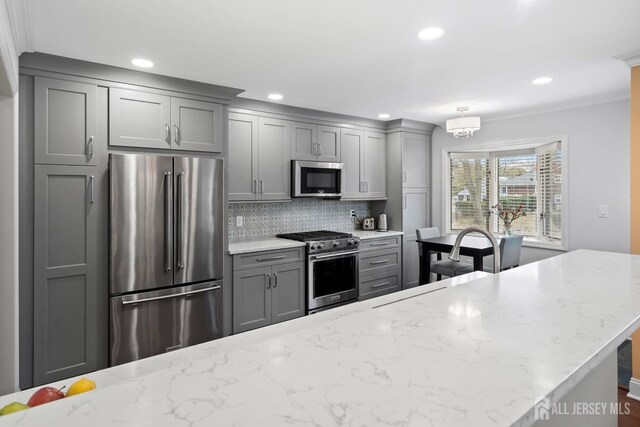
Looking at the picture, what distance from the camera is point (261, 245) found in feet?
12.4

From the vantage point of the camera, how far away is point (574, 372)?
758mm

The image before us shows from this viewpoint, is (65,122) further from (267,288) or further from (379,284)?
(379,284)

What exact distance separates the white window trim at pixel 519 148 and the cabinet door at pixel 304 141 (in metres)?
2.04

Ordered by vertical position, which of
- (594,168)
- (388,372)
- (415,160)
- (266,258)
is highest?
(415,160)

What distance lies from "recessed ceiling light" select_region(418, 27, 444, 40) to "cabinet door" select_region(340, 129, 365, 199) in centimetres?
236

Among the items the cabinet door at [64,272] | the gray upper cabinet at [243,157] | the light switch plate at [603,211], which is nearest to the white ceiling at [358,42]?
the gray upper cabinet at [243,157]

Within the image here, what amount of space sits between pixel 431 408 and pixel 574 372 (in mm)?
372

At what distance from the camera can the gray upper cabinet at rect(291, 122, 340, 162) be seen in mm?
4215

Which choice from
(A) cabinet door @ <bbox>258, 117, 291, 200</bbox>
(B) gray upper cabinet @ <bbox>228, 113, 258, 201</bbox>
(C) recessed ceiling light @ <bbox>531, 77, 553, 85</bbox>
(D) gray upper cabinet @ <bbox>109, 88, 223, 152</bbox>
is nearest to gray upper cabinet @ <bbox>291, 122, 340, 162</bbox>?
(A) cabinet door @ <bbox>258, 117, 291, 200</bbox>

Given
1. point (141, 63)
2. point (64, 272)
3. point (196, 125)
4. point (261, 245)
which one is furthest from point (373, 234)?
point (64, 272)

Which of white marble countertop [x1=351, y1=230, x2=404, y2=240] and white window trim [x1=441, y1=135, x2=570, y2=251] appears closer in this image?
white window trim [x1=441, y1=135, x2=570, y2=251]

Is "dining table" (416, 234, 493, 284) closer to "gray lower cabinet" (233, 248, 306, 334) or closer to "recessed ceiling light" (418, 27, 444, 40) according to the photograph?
"gray lower cabinet" (233, 248, 306, 334)

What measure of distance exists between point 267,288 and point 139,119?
191 cm

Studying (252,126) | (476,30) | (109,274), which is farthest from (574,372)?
(252,126)
